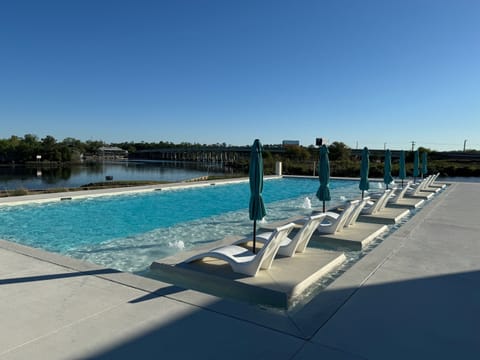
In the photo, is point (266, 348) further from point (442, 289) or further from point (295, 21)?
point (295, 21)

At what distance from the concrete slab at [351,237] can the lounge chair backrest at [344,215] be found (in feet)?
0.38

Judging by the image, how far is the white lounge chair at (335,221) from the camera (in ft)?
23.7

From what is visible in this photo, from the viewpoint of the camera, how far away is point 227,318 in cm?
336

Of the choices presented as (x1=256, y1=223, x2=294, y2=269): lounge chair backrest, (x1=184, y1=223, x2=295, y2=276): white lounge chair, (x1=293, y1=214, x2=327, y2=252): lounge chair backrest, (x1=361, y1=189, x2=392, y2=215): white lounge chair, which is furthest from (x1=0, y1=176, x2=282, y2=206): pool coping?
(x1=256, y1=223, x2=294, y2=269): lounge chair backrest

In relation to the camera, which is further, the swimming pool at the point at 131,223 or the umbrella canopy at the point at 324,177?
the umbrella canopy at the point at 324,177

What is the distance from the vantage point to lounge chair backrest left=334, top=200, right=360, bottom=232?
7.30 m

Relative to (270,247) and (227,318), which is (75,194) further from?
(227,318)

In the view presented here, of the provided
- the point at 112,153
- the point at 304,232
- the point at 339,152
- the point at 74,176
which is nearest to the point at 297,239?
the point at 304,232

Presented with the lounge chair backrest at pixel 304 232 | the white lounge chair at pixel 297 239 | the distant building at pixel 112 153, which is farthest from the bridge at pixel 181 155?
the white lounge chair at pixel 297 239

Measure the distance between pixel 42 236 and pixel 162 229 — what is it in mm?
2643

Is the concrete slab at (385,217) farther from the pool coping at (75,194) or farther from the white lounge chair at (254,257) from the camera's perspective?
the pool coping at (75,194)

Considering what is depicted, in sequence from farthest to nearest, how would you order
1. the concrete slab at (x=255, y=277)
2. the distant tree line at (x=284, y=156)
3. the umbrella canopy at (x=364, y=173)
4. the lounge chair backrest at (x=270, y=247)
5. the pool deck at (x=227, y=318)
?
the distant tree line at (x=284, y=156), the umbrella canopy at (x=364, y=173), the lounge chair backrest at (x=270, y=247), the concrete slab at (x=255, y=277), the pool deck at (x=227, y=318)

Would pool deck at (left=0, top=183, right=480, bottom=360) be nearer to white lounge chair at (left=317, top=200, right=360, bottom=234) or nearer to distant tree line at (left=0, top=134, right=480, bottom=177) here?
white lounge chair at (left=317, top=200, right=360, bottom=234)

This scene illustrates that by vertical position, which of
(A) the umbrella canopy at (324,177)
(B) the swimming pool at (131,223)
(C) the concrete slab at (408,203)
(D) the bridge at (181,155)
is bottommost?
(B) the swimming pool at (131,223)
